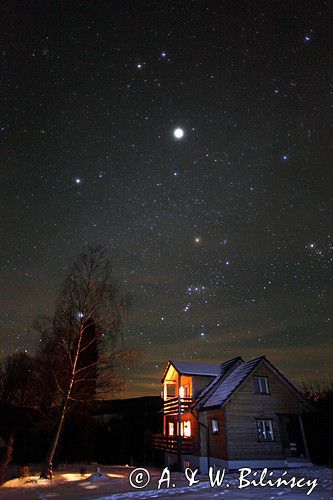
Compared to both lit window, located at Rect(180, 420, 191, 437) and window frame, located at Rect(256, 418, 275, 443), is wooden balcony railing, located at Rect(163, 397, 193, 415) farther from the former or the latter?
window frame, located at Rect(256, 418, 275, 443)

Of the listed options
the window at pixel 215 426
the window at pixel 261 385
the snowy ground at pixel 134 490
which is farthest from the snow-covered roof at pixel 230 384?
the snowy ground at pixel 134 490

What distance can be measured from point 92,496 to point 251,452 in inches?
558

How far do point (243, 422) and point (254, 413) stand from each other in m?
1.22

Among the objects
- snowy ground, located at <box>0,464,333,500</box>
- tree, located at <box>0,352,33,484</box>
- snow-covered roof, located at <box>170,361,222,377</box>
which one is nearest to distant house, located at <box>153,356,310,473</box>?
snow-covered roof, located at <box>170,361,222,377</box>

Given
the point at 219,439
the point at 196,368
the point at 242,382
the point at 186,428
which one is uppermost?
the point at 196,368

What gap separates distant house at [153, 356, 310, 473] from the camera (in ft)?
84.0

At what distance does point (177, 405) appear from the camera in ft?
104

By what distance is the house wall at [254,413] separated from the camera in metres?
25.4

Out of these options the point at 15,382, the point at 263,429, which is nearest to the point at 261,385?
the point at 263,429

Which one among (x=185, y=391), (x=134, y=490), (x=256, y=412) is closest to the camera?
(x=134, y=490)

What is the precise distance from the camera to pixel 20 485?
19.6 metres

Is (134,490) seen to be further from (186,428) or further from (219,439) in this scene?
(186,428)

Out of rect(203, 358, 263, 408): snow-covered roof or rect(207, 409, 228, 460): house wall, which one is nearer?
rect(207, 409, 228, 460): house wall

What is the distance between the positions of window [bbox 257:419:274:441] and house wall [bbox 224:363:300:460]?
0.97 ft
